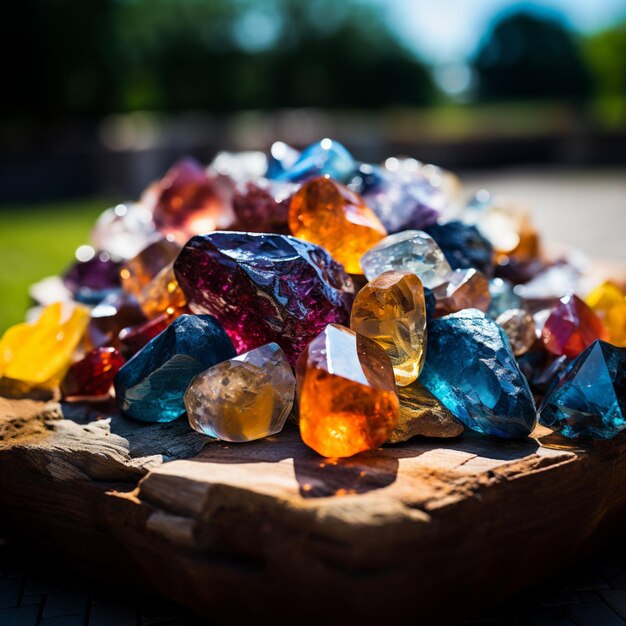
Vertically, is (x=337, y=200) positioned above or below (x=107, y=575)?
above

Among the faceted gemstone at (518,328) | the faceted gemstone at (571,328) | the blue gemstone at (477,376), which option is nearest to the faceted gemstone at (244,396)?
the blue gemstone at (477,376)

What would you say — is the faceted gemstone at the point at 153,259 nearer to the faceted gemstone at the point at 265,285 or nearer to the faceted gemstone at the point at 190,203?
the faceted gemstone at the point at 190,203

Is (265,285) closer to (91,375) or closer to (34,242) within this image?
(91,375)

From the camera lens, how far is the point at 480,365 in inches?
58.7

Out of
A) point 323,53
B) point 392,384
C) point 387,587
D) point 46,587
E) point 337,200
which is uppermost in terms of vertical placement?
point 323,53

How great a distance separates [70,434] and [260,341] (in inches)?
16.4

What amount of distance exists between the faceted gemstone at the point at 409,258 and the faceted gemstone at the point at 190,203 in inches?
25.0

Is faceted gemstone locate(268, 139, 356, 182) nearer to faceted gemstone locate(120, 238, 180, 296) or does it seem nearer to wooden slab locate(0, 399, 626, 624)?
faceted gemstone locate(120, 238, 180, 296)

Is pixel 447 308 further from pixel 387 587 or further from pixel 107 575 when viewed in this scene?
pixel 107 575

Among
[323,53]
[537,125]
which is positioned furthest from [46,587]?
[323,53]

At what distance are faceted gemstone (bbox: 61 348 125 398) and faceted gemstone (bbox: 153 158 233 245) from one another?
1.81 feet

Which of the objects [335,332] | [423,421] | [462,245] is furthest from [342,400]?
[462,245]

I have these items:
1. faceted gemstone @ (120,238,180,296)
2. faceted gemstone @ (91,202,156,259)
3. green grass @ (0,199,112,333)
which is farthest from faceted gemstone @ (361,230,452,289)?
green grass @ (0,199,112,333)

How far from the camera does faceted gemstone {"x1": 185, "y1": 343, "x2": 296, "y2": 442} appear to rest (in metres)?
1.43
